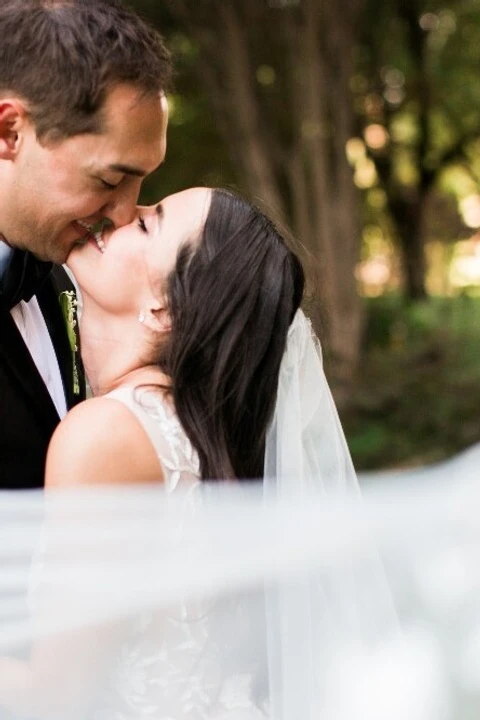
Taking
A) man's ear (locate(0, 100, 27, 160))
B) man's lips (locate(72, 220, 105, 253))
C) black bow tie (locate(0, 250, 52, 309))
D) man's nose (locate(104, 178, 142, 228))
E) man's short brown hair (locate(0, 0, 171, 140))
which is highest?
man's short brown hair (locate(0, 0, 171, 140))

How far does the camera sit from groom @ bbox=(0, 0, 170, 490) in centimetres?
223

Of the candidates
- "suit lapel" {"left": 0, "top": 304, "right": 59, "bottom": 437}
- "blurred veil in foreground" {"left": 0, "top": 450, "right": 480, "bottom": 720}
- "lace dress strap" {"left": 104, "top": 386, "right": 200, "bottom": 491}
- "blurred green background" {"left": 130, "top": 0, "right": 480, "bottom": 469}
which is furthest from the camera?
"blurred green background" {"left": 130, "top": 0, "right": 480, "bottom": 469}

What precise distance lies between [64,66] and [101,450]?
2.84ft

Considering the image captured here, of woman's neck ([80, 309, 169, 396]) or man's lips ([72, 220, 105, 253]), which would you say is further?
man's lips ([72, 220, 105, 253])

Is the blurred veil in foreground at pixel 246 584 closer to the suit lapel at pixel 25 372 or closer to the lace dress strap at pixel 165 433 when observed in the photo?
the lace dress strap at pixel 165 433

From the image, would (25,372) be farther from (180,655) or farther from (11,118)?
(180,655)

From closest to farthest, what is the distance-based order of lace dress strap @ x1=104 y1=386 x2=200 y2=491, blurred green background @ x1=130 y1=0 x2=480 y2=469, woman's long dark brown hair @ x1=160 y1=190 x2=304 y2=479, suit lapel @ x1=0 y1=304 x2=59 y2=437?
1. lace dress strap @ x1=104 y1=386 x2=200 y2=491
2. woman's long dark brown hair @ x1=160 y1=190 x2=304 y2=479
3. suit lapel @ x1=0 y1=304 x2=59 y2=437
4. blurred green background @ x1=130 y1=0 x2=480 y2=469

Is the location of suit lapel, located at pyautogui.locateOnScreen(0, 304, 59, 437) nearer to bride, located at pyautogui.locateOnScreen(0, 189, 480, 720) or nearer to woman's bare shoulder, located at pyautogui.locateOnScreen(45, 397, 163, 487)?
bride, located at pyautogui.locateOnScreen(0, 189, 480, 720)

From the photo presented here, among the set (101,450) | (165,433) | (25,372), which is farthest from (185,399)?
(25,372)

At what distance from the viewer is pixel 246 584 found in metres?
1.88

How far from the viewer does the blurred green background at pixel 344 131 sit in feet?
35.1

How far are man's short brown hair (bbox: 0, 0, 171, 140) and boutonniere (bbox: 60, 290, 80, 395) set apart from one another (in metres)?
0.47

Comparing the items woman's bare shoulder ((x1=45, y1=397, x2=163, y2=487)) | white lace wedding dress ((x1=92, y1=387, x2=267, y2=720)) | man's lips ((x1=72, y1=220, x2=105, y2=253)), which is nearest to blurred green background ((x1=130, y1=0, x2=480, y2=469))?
man's lips ((x1=72, y1=220, x2=105, y2=253))

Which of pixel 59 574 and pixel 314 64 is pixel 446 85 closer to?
pixel 314 64
